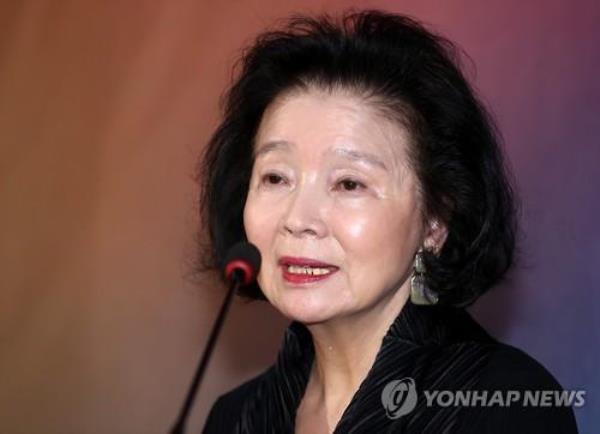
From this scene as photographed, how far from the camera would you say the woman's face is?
1532 mm

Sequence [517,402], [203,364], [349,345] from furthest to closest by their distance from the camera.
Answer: [349,345]
[517,402]
[203,364]

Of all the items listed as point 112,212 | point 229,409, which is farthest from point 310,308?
point 112,212

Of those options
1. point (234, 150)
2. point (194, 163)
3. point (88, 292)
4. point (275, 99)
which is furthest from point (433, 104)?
point (88, 292)

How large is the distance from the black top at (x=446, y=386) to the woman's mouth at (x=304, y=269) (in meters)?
0.18

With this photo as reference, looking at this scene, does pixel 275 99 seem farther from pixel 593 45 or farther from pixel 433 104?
pixel 593 45

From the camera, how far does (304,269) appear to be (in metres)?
1.56

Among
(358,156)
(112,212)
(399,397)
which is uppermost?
(358,156)

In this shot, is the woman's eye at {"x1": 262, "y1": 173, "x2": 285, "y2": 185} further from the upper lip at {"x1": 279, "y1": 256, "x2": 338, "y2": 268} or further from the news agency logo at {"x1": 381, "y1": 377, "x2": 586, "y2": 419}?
the news agency logo at {"x1": 381, "y1": 377, "x2": 586, "y2": 419}

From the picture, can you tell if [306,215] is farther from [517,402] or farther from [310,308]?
[517,402]

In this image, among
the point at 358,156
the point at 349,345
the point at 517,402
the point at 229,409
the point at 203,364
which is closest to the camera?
the point at 203,364

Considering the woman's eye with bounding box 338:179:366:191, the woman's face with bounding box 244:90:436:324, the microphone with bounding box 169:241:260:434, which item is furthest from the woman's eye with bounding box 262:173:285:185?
the microphone with bounding box 169:241:260:434

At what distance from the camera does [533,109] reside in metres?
2.29

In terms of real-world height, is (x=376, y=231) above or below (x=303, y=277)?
above

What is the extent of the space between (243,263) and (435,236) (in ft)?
1.87
